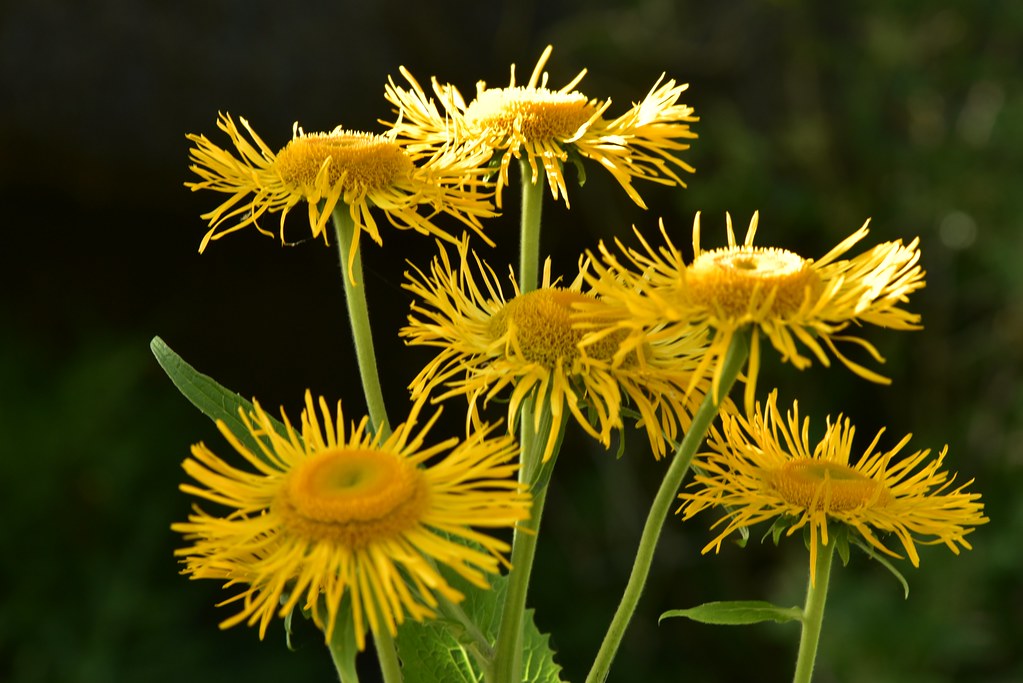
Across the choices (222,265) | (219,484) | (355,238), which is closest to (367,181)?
(355,238)

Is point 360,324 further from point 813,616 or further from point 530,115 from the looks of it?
point 813,616

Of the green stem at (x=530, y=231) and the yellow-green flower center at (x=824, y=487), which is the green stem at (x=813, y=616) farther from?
the green stem at (x=530, y=231)

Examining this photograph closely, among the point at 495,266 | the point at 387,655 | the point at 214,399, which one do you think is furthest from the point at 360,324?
the point at 495,266

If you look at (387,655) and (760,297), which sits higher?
(760,297)

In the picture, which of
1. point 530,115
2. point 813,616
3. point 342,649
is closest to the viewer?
point 342,649

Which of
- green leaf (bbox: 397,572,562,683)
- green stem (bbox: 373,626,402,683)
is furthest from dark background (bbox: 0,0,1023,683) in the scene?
green stem (bbox: 373,626,402,683)

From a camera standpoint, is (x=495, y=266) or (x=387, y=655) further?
(x=495, y=266)
